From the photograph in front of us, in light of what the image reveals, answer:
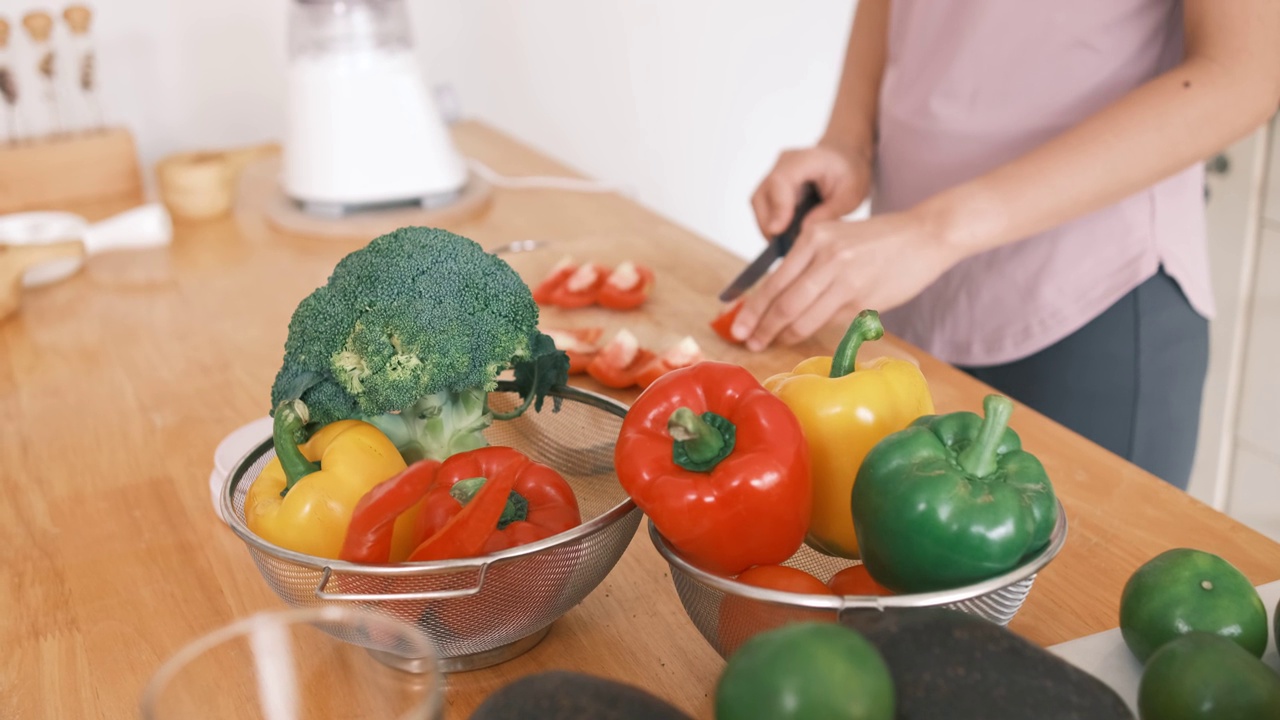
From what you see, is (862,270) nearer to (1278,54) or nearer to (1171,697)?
(1278,54)

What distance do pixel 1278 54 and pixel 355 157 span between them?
117 centimetres

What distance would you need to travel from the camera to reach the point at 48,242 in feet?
4.74

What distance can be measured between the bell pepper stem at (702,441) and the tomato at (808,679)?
0.16m

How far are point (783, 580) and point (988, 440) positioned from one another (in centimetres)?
13

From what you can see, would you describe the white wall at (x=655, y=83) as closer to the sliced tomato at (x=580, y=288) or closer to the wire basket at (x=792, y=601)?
the sliced tomato at (x=580, y=288)

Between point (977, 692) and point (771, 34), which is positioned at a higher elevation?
point (977, 692)

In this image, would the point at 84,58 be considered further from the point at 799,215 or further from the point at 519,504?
the point at 519,504

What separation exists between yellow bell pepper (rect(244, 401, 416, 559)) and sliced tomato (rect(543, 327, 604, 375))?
0.43 m

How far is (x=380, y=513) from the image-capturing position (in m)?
0.59

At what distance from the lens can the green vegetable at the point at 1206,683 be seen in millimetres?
466

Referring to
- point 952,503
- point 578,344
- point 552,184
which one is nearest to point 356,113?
point 552,184

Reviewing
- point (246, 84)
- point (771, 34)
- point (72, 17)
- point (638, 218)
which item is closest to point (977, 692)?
point (638, 218)

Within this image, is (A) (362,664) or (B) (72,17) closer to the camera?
(A) (362,664)

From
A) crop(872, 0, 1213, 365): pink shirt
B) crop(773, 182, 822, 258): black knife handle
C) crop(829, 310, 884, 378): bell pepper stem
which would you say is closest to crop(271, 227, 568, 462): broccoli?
crop(829, 310, 884, 378): bell pepper stem
